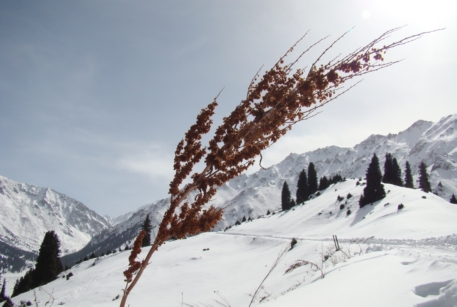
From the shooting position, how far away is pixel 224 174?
2.53 m

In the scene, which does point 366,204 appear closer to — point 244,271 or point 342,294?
point 244,271

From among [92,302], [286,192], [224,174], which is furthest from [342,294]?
[286,192]

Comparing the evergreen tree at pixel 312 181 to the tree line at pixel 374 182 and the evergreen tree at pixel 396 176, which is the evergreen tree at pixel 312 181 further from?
the evergreen tree at pixel 396 176


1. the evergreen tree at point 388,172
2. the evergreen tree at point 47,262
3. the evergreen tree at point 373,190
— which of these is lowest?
the evergreen tree at point 47,262

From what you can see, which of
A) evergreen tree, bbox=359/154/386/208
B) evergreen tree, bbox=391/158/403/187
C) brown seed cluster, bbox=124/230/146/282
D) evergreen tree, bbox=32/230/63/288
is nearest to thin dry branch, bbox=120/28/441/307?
brown seed cluster, bbox=124/230/146/282

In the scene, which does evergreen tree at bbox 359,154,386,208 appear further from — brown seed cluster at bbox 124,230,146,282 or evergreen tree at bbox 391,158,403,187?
brown seed cluster at bbox 124,230,146,282

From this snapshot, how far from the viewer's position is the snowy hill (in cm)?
306

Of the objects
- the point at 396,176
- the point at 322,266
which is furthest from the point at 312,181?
the point at 322,266

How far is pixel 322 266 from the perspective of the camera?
19.1 feet

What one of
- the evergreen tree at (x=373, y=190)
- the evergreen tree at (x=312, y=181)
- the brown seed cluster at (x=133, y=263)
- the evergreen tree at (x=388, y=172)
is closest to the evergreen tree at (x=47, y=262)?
the evergreen tree at (x=373, y=190)

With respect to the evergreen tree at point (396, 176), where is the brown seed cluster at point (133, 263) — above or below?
below

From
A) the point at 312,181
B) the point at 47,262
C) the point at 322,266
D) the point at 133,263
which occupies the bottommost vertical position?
the point at 47,262

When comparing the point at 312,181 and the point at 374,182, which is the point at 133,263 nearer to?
the point at 374,182

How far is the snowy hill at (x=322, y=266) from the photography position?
10.0 ft
